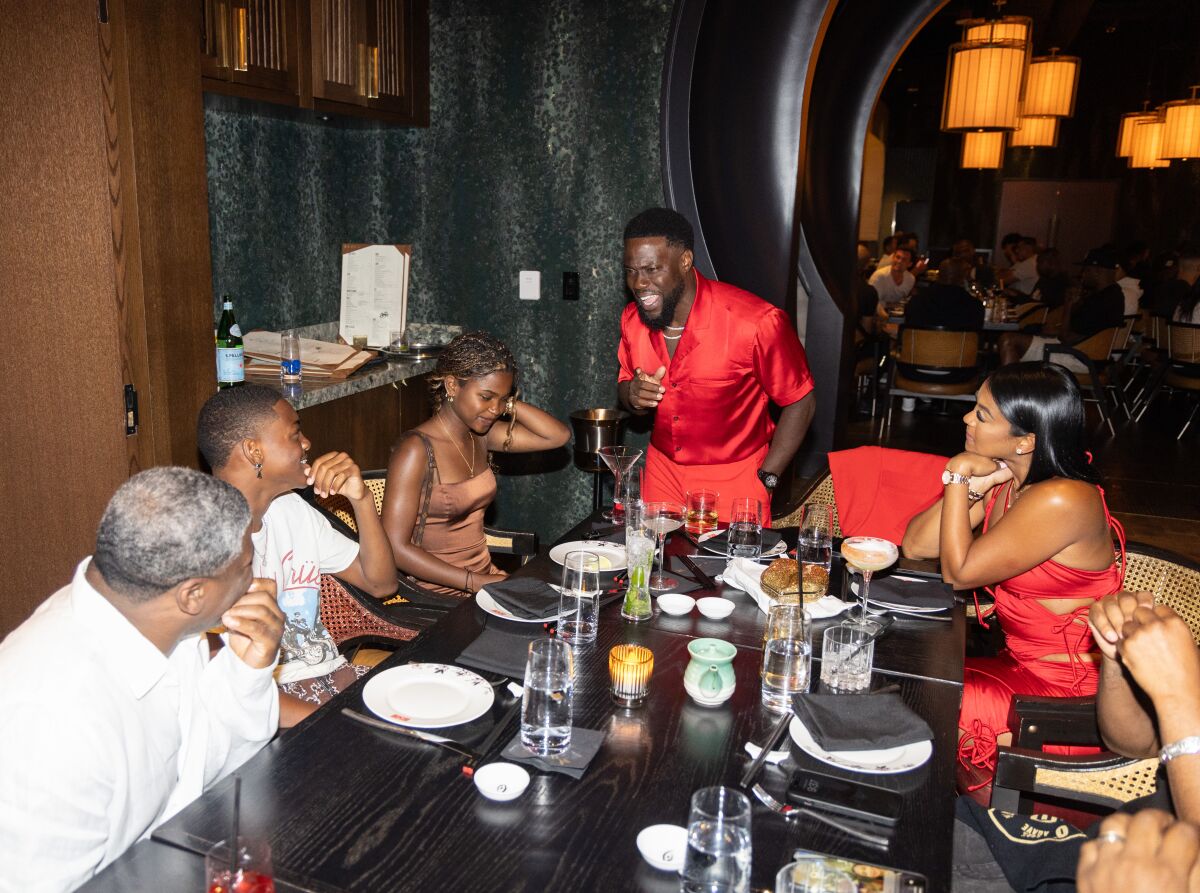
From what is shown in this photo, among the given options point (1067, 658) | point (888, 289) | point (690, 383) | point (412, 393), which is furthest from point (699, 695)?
point (888, 289)

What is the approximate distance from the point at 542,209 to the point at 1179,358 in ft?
20.1

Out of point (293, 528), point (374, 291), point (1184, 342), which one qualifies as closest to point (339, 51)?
point (374, 291)

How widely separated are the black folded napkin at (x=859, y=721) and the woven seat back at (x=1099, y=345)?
24.5 feet

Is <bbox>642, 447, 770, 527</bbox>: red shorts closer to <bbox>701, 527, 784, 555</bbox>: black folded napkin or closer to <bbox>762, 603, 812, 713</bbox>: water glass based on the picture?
<bbox>701, 527, 784, 555</bbox>: black folded napkin

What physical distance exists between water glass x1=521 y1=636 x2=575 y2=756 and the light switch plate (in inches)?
132

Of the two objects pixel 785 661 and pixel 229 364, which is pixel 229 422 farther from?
pixel 229 364

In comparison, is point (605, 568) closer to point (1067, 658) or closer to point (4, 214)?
point (1067, 658)

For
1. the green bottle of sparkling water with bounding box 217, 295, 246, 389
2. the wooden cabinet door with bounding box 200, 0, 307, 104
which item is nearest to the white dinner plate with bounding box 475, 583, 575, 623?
the green bottle of sparkling water with bounding box 217, 295, 246, 389

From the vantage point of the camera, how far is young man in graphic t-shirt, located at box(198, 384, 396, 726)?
220 cm

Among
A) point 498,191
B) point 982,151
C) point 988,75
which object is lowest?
point 498,191

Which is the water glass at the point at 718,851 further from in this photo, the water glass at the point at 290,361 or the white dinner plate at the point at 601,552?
the water glass at the point at 290,361

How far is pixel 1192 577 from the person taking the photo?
8.42 feet

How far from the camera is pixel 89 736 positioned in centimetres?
134

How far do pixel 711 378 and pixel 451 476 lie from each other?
1.09 metres
